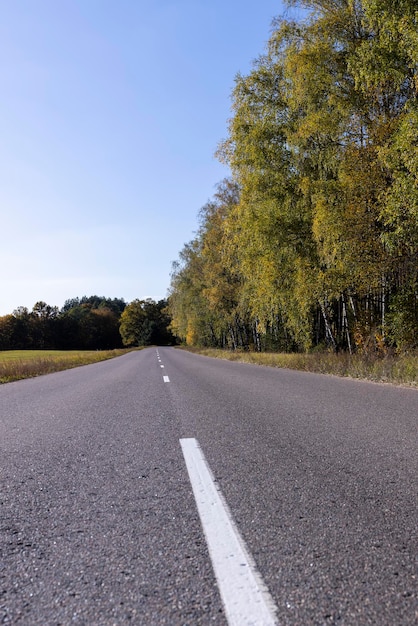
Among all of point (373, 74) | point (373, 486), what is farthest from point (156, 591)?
point (373, 74)

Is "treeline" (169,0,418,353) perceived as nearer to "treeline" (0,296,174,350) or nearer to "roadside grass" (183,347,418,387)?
"roadside grass" (183,347,418,387)

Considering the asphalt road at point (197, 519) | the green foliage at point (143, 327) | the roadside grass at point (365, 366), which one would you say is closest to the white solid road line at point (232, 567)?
the asphalt road at point (197, 519)

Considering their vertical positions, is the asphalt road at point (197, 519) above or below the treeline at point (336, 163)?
below

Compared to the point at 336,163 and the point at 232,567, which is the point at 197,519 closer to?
the point at 232,567

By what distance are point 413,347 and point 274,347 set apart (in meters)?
16.5

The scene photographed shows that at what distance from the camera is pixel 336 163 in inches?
465

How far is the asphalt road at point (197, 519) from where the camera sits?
1.52 m

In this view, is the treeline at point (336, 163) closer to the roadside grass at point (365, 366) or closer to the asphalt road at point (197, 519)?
the roadside grass at point (365, 366)

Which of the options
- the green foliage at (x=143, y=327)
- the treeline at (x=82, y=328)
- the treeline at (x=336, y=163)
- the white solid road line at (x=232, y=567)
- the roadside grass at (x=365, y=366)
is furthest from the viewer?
the green foliage at (x=143, y=327)

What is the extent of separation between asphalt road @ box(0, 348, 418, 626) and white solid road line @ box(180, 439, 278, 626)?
34 millimetres

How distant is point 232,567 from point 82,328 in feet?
379

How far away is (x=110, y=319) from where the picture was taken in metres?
126

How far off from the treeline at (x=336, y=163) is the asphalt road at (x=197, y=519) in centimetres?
646

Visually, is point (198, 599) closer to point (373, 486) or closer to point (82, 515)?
point (82, 515)
